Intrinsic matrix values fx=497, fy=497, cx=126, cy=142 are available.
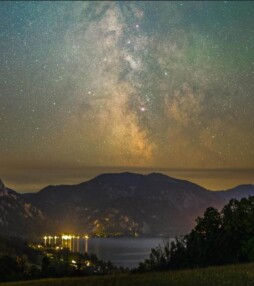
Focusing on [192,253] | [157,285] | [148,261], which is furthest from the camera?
[192,253]

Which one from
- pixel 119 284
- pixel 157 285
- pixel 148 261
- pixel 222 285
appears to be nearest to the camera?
pixel 222 285

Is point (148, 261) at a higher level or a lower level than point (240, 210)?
lower

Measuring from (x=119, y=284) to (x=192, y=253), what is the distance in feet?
123

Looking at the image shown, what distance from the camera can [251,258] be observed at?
51969mm

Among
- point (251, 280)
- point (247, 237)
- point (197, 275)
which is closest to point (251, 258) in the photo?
point (247, 237)

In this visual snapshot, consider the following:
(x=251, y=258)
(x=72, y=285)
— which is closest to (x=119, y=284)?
(x=72, y=285)

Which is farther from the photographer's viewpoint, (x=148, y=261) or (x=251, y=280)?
(x=148, y=261)

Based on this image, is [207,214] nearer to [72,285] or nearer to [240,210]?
[240,210]

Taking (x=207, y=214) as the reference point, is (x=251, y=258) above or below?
below

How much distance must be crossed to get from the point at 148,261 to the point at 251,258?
1110 cm

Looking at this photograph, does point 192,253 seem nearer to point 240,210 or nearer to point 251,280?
point 240,210

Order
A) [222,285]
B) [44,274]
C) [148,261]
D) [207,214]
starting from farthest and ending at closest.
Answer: [207,214]
[44,274]
[148,261]
[222,285]

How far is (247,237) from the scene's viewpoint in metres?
59.3

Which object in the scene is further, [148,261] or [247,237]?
[247,237]
